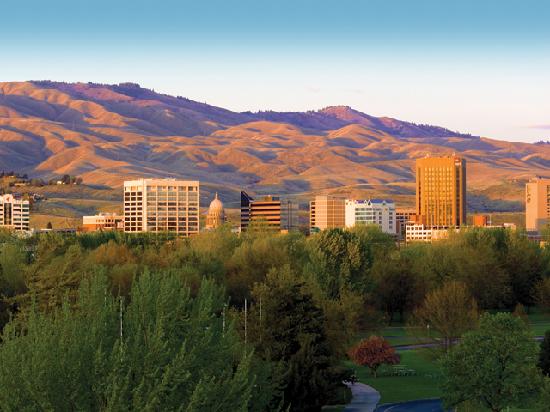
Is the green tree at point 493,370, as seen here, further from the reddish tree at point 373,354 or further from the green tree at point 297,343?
the reddish tree at point 373,354

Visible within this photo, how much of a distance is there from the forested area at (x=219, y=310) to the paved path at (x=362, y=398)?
1235mm

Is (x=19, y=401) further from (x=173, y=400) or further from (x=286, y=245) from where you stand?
(x=286, y=245)

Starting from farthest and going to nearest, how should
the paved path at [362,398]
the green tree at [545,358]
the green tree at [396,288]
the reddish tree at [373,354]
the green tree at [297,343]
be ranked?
the green tree at [396,288] < the reddish tree at [373,354] < the green tree at [545,358] < the paved path at [362,398] < the green tree at [297,343]

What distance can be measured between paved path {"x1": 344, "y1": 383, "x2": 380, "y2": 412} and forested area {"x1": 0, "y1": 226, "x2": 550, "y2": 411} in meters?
1.23

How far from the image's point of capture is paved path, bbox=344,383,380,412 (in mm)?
67562

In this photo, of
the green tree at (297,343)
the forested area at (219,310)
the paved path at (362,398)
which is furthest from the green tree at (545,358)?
the green tree at (297,343)

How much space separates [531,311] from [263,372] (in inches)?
3436

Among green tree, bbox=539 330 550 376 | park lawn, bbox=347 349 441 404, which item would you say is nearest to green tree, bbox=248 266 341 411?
park lawn, bbox=347 349 441 404

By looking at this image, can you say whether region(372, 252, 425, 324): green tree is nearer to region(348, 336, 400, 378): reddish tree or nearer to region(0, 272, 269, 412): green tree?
region(348, 336, 400, 378): reddish tree

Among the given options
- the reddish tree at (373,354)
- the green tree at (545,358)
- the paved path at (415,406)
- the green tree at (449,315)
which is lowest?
the paved path at (415,406)

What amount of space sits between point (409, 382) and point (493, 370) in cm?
1996

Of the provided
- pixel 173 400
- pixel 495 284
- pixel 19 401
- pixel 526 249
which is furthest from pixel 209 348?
pixel 526 249

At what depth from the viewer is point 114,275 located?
327 ft

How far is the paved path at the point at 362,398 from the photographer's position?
2660 inches
